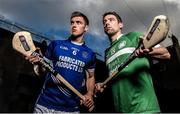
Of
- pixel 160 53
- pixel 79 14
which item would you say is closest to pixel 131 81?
pixel 160 53

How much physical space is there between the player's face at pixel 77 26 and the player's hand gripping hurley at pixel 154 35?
0.82m

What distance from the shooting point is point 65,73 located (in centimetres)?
434

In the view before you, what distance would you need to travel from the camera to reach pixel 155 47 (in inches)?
153

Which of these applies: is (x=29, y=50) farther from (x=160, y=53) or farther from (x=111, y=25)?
(x=160, y=53)

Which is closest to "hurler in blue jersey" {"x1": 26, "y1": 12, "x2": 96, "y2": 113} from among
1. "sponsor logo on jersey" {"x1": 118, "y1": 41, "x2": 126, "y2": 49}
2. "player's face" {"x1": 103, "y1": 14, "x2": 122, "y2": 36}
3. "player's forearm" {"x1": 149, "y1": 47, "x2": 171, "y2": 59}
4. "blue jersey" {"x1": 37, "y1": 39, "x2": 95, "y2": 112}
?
"blue jersey" {"x1": 37, "y1": 39, "x2": 95, "y2": 112}

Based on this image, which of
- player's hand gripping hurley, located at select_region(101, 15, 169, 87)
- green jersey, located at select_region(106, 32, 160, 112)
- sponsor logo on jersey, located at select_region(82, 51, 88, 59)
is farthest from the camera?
sponsor logo on jersey, located at select_region(82, 51, 88, 59)

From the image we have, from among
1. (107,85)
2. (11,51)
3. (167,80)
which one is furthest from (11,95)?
(107,85)

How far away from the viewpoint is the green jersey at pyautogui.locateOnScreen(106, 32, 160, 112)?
12.1 ft

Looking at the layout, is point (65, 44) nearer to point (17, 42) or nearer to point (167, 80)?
point (17, 42)

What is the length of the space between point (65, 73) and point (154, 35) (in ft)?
3.92

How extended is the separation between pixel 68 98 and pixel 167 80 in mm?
10306

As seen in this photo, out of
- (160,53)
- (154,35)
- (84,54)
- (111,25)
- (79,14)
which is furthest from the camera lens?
(79,14)

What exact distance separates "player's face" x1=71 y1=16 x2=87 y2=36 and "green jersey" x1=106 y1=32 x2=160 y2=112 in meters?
0.61

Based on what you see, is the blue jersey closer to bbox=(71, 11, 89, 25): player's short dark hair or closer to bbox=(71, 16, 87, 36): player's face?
bbox=(71, 16, 87, 36): player's face
